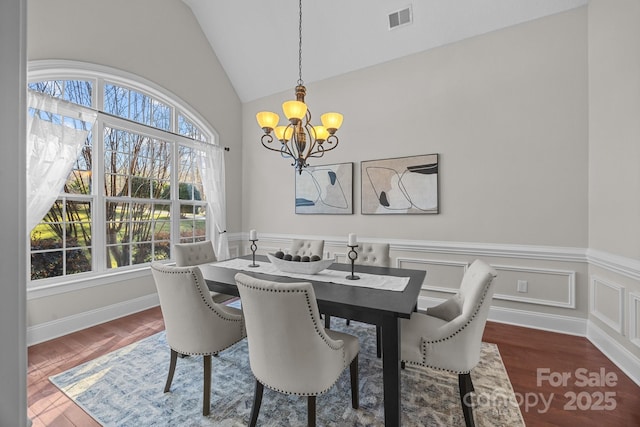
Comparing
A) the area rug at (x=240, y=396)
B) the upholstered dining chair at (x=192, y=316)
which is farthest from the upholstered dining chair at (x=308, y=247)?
the upholstered dining chair at (x=192, y=316)

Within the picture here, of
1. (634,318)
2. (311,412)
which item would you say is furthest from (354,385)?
(634,318)

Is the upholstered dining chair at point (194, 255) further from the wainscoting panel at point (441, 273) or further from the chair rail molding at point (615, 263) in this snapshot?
the chair rail molding at point (615, 263)

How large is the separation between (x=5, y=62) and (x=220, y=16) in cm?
434

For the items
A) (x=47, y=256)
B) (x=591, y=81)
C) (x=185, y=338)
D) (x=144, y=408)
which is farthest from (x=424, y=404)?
(x=47, y=256)

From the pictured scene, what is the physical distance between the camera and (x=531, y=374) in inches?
81.4

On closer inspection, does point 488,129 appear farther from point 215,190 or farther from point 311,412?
point 215,190

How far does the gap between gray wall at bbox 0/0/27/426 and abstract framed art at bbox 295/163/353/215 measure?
3.46 metres

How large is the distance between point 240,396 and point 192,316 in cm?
67

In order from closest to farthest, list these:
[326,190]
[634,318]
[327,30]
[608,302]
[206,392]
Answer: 1. [206,392]
2. [634,318]
3. [608,302]
4. [327,30]
5. [326,190]

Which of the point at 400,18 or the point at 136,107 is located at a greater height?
the point at 400,18

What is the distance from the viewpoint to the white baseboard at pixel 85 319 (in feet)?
8.32

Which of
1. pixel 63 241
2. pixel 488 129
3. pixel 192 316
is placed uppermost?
pixel 488 129

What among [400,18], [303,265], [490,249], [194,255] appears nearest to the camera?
[303,265]

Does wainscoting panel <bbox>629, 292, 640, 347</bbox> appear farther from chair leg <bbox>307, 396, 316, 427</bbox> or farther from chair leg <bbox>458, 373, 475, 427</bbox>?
chair leg <bbox>307, 396, 316, 427</bbox>
